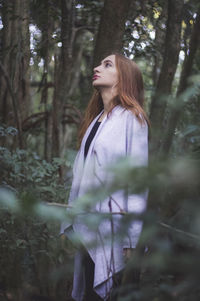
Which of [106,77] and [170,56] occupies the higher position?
[170,56]

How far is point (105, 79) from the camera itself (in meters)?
2.13

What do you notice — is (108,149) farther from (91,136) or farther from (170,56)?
(170,56)

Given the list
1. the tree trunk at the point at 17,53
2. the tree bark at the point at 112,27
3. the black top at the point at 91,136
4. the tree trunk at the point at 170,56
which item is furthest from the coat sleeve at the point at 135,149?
the tree trunk at the point at 17,53

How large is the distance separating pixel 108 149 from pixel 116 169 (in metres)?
1.21

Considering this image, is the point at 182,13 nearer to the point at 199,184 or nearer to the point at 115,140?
the point at 115,140

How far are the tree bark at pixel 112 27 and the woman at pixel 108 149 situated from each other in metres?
0.48

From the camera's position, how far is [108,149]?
6.27 feet

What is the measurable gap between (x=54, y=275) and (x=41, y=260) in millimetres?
2116

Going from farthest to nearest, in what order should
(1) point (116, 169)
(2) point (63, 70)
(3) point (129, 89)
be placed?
(2) point (63, 70)
(3) point (129, 89)
(1) point (116, 169)

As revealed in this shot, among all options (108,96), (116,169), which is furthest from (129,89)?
(116,169)

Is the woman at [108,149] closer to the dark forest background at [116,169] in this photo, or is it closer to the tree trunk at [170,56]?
the dark forest background at [116,169]

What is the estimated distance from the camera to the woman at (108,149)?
1801mm

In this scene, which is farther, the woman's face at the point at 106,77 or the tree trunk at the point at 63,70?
the tree trunk at the point at 63,70

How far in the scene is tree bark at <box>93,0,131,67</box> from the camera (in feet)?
8.49
